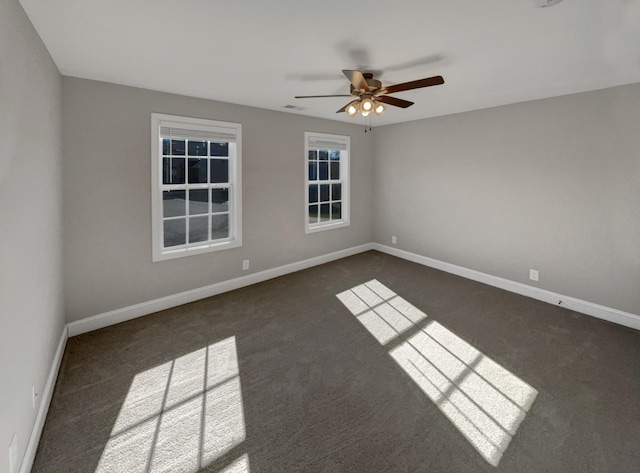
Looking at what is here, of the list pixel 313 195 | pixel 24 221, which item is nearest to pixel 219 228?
pixel 313 195

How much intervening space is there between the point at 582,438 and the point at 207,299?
3620 mm

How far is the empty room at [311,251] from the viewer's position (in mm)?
1716

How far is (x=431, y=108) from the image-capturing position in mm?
4152

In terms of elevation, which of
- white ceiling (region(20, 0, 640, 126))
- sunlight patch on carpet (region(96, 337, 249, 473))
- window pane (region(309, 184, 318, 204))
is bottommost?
sunlight patch on carpet (region(96, 337, 249, 473))

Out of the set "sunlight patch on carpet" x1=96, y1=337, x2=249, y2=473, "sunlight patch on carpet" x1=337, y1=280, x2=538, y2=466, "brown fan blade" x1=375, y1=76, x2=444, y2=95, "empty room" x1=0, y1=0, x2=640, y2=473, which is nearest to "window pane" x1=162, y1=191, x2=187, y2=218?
"empty room" x1=0, y1=0, x2=640, y2=473

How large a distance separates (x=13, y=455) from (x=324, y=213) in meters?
4.58

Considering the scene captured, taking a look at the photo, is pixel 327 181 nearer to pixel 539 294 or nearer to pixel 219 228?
pixel 539 294

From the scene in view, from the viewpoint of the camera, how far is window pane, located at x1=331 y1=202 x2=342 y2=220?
18.3 feet

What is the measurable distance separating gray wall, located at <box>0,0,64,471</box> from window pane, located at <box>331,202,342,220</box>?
3965 millimetres

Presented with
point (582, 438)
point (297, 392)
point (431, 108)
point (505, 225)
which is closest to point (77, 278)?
point (297, 392)

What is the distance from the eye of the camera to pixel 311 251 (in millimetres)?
5039

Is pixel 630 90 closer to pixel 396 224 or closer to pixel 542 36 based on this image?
pixel 542 36

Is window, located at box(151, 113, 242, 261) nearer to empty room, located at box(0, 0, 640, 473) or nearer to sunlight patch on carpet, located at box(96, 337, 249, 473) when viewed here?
empty room, located at box(0, 0, 640, 473)

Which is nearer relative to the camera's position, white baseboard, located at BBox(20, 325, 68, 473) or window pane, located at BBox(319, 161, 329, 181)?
white baseboard, located at BBox(20, 325, 68, 473)
